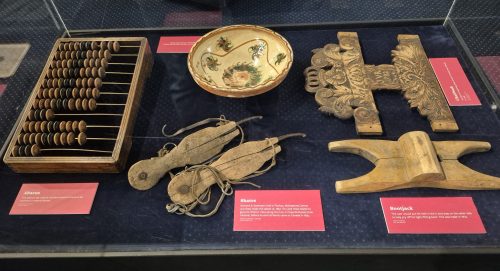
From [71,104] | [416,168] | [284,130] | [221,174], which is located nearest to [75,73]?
[71,104]

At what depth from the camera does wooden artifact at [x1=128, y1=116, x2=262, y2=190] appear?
4.07 feet

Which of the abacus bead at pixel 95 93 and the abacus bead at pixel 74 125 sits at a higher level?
the abacus bead at pixel 95 93

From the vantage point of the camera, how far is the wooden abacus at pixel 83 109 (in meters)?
1.25

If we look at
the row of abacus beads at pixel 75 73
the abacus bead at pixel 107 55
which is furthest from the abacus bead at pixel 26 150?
the abacus bead at pixel 107 55

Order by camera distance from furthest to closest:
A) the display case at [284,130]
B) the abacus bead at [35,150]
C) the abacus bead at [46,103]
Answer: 1. the abacus bead at [46,103]
2. the abacus bead at [35,150]
3. the display case at [284,130]

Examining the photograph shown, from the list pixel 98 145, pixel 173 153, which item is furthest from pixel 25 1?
pixel 173 153

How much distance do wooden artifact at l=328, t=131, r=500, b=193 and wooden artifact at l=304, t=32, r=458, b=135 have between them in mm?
102

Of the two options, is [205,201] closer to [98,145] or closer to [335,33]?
[98,145]

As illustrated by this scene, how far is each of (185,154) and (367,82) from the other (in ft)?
2.43

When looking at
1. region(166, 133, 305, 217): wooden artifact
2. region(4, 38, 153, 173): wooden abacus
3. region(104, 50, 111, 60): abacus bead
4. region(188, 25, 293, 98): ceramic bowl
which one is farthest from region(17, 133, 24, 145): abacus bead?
region(188, 25, 293, 98): ceramic bowl

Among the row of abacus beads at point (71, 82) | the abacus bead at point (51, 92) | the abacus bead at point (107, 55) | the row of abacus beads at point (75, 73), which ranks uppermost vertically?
the abacus bead at point (107, 55)

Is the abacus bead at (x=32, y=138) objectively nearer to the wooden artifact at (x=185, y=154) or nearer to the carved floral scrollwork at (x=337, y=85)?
the wooden artifact at (x=185, y=154)

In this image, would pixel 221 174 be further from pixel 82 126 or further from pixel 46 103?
pixel 46 103

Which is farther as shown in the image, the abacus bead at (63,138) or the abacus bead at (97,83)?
the abacus bead at (97,83)
